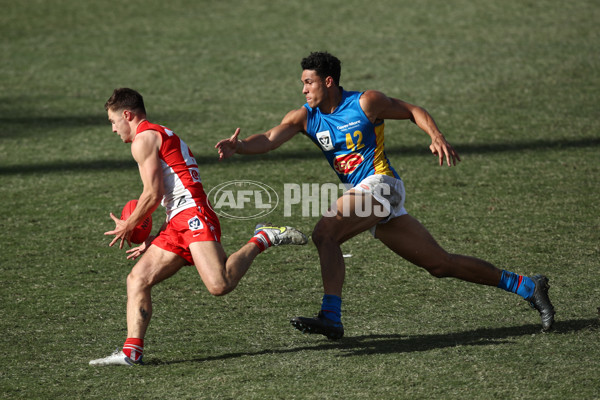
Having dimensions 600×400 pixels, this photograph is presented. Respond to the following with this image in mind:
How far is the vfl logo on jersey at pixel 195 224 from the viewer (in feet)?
17.8

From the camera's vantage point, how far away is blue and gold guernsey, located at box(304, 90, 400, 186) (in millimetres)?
6094

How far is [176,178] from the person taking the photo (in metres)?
5.61

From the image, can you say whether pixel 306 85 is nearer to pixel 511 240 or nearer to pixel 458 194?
pixel 511 240


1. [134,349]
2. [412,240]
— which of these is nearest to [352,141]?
[412,240]

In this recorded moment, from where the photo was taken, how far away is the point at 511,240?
8250mm

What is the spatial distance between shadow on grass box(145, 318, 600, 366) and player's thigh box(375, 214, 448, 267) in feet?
1.94

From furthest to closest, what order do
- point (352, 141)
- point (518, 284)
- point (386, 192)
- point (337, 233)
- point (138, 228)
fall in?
point (352, 141)
point (518, 284)
point (386, 192)
point (337, 233)
point (138, 228)

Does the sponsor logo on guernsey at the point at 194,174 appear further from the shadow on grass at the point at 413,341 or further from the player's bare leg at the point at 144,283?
the shadow on grass at the point at 413,341

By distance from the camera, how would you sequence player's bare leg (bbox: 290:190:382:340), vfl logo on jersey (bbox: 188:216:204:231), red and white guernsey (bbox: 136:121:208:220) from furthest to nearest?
player's bare leg (bbox: 290:190:382:340) < red and white guernsey (bbox: 136:121:208:220) < vfl logo on jersey (bbox: 188:216:204:231)

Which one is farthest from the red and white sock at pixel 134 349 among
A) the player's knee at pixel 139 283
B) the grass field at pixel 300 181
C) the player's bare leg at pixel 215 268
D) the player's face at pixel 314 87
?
the player's face at pixel 314 87

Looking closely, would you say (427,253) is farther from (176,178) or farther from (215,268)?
(176,178)

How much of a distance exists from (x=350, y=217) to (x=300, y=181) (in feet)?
15.3

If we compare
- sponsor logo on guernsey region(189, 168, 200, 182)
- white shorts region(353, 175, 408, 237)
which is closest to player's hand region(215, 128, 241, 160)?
sponsor logo on guernsey region(189, 168, 200, 182)

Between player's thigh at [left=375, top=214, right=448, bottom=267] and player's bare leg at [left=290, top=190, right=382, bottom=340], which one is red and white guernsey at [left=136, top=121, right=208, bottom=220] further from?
player's thigh at [left=375, top=214, right=448, bottom=267]
